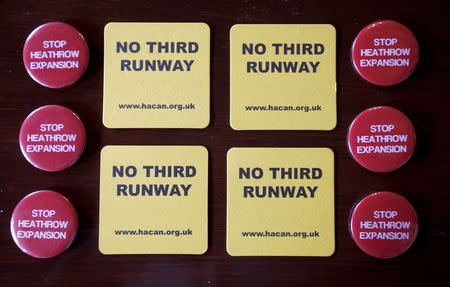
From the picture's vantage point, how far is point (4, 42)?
0.62m

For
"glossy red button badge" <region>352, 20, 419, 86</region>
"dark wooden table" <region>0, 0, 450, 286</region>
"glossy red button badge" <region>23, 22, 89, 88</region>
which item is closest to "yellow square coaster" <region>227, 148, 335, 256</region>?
"dark wooden table" <region>0, 0, 450, 286</region>

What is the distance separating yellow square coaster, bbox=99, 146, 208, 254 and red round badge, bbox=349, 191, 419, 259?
0.20 m

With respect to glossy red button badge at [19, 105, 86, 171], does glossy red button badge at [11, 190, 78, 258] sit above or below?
below

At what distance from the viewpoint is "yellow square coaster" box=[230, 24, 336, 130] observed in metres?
0.61

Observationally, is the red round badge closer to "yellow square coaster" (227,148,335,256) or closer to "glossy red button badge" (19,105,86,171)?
"yellow square coaster" (227,148,335,256)

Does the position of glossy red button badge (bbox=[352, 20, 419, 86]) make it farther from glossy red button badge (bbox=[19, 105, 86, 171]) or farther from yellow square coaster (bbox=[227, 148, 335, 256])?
glossy red button badge (bbox=[19, 105, 86, 171])

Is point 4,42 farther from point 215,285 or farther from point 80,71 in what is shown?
point 215,285

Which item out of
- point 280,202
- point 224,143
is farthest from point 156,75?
point 280,202

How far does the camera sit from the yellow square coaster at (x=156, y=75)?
0.61 m

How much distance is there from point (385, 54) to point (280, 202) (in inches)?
9.3

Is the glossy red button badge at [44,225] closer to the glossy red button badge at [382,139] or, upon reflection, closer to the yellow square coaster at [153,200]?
the yellow square coaster at [153,200]

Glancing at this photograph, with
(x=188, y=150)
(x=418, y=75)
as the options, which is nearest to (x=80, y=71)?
(x=188, y=150)

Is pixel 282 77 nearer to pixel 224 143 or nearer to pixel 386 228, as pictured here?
pixel 224 143

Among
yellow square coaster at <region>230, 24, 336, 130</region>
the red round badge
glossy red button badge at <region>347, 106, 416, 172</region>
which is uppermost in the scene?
yellow square coaster at <region>230, 24, 336, 130</region>
